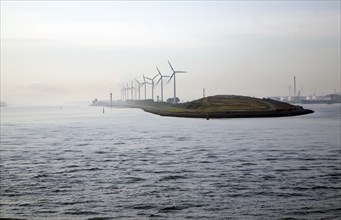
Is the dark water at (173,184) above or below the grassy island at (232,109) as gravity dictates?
below

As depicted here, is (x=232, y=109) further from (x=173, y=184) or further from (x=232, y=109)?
(x=173, y=184)

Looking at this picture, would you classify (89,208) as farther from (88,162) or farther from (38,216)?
(88,162)

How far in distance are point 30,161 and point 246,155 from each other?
17.7 m

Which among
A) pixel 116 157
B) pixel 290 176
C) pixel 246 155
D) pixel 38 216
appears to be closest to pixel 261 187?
pixel 290 176

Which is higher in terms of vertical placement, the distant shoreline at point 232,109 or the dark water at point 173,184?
the distant shoreline at point 232,109

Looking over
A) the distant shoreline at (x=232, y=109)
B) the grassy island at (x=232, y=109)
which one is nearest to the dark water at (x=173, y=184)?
the distant shoreline at (x=232, y=109)

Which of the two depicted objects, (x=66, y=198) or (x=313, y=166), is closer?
(x=66, y=198)

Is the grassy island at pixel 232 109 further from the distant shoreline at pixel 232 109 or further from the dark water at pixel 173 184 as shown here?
the dark water at pixel 173 184

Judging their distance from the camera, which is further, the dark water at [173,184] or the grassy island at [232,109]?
the grassy island at [232,109]

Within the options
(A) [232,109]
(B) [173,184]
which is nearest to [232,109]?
(A) [232,109]

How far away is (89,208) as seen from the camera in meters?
17.6

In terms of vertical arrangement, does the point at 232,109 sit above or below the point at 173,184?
above

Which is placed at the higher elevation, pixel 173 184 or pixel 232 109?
pixel 232 109

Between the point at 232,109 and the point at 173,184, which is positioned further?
the point at 232,109
